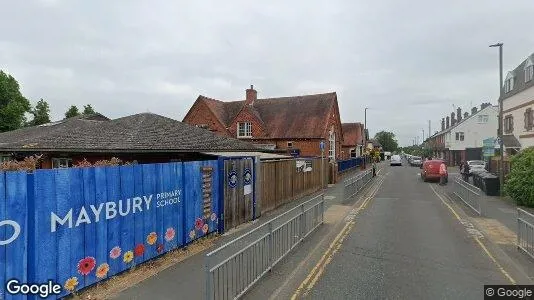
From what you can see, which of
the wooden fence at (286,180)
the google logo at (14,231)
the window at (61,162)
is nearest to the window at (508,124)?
the wooden fence at (286,180)

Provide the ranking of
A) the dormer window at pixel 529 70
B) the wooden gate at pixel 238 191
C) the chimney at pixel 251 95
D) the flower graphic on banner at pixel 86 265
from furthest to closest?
the chimney at pixel 251 95, the dormer window at pixel 529 70, the wooden gate at pixel 238 191, the flower graphic on banner at pixel 86 265

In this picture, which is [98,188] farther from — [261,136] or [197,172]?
[261,136]

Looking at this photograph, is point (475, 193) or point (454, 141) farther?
point (454, 141)

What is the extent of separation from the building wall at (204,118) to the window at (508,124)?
2720cm

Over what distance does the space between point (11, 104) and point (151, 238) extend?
175 ft

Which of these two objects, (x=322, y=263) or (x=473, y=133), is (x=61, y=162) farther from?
(x=473, y=133)

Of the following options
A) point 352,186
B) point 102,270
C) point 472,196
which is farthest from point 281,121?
point 102,270

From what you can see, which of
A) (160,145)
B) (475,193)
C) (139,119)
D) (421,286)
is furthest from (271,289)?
(139,119)

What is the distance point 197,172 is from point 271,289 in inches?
173

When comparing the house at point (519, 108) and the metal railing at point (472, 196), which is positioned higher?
the house at point (519, 108)

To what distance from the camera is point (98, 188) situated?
731cm

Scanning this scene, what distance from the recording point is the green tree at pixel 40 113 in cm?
5912

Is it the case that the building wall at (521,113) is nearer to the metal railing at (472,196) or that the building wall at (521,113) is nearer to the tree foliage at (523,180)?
the tree foliage at (523,180)

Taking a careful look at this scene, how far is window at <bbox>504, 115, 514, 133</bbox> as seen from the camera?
117 ft
